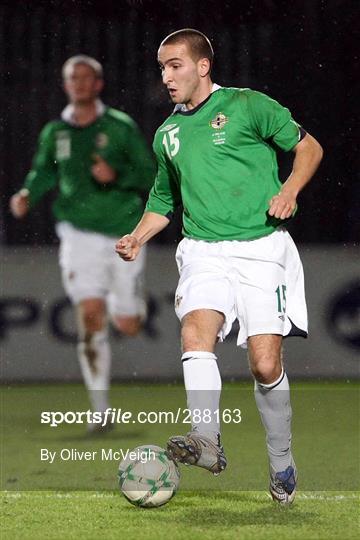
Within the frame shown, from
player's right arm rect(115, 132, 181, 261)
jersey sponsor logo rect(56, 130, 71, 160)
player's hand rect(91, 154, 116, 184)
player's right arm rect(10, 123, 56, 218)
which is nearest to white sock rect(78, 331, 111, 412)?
player's right arm rect(10, 123, 56, 218)

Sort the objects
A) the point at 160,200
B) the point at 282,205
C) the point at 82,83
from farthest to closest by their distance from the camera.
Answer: the point at 82,83 < the point at 160,200 < the point at 282,205

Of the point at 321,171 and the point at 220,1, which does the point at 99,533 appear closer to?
the point at 321,171

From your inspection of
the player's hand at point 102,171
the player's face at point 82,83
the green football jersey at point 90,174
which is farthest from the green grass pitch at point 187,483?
the player's face at point 82,83

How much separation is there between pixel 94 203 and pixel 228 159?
4556mm

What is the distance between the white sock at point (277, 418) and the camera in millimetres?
5156

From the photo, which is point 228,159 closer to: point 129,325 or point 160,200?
point 160,200

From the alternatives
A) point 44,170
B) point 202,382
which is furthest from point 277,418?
point 44,170

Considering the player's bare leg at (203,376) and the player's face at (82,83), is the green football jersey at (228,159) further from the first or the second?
the player's face at (82,83)

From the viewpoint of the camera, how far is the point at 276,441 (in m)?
5.18

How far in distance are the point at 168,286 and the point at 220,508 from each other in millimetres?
5197

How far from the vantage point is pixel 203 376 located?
4.88 metres

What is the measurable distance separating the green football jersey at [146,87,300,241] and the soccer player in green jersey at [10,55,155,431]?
2823 mm

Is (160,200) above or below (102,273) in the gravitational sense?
above

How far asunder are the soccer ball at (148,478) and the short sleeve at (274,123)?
1209mm
